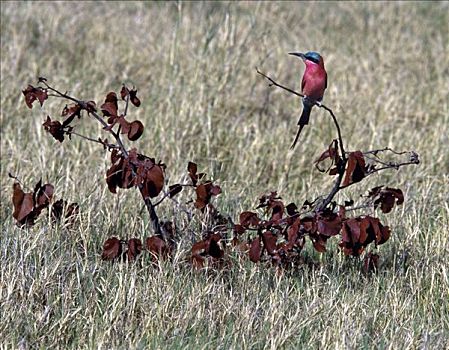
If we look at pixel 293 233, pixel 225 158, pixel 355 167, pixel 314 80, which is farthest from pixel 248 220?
pixel 225 158

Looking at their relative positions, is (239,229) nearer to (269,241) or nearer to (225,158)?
(269,241)

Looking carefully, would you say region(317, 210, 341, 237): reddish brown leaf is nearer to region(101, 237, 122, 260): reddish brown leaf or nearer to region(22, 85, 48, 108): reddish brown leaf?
region(101, 237, 122, 260): reddish brown leaf

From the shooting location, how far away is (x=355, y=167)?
3650 mm

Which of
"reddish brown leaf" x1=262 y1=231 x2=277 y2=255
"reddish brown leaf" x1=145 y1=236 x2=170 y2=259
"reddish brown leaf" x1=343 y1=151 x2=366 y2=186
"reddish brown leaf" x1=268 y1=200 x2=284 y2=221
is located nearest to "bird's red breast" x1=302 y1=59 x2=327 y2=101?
"reddish brown leaf" x1=343 y1=151 x2=366 y2=186

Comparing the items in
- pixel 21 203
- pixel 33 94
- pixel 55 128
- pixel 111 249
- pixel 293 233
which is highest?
pixel 33 94

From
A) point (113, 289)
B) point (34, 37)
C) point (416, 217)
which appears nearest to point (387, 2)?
point (34, 37)

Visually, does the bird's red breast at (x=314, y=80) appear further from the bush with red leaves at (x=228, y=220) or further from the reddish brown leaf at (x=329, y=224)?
the reddish brown leaf at (x=329, y=224)

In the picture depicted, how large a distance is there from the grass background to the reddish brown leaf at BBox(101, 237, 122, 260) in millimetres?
40

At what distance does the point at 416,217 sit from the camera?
450 cm

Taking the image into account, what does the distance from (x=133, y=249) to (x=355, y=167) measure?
925mm

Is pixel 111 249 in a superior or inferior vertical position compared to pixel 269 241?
inferior

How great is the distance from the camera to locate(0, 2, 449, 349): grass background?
3.48m

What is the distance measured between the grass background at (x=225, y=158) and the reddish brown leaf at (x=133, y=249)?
2.5 inches

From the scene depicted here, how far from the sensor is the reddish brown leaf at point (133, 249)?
12.6 ft
